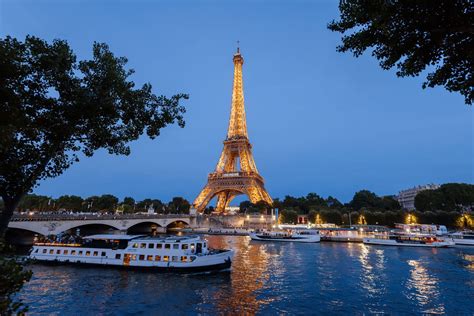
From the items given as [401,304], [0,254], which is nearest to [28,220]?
[0,254]

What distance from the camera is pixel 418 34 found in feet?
33.0

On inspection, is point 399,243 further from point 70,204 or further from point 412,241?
point 70,204

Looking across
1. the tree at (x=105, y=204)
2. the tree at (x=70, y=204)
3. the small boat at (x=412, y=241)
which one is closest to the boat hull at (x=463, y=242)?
the small boat at (x=412, y=241)

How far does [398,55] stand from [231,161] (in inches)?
3893

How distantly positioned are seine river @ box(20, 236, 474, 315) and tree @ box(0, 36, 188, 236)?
508 inches

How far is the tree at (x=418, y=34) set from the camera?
8750 millimetres

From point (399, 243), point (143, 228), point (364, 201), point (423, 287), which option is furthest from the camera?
point (364, 201)

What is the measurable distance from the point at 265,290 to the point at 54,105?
2063 centimetres

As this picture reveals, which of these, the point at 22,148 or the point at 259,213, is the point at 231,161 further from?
the point at 22,148

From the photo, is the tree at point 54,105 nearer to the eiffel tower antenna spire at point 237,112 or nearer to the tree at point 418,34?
the tree at point 418,34

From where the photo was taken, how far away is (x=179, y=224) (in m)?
118

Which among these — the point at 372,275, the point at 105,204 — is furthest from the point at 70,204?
the point at 372,275

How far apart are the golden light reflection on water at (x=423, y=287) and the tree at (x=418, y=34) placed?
1561 centimetres

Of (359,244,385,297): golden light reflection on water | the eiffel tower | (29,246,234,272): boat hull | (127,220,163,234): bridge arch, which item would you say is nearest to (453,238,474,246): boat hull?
(359,244,385,297): golden light reflection on water
